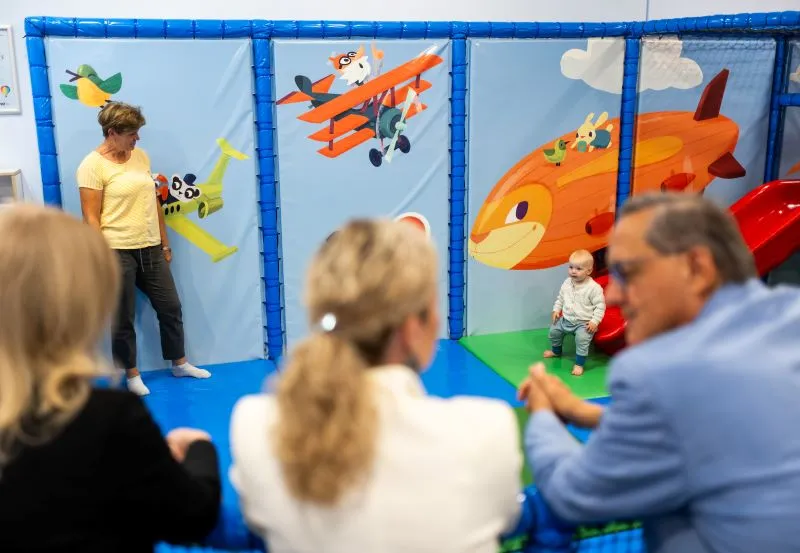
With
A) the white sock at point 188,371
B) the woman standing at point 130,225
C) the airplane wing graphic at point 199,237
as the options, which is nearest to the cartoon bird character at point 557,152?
the airplane wing graphic at point 199,237

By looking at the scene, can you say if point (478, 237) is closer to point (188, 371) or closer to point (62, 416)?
point (188, 371)

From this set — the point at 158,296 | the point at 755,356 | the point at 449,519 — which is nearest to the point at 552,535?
the point at 449,519

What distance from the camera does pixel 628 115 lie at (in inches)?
215

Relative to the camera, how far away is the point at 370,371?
46.7 inches

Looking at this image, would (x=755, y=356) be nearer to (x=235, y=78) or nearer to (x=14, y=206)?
(x=14, y=206)

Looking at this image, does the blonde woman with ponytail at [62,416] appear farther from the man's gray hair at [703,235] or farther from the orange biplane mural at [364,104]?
the orange biplane mural at [364,104]

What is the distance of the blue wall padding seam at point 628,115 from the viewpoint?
211 inches

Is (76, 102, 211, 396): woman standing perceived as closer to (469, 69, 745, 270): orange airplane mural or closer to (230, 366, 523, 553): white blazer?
(469, 69, 745, 270): orange airplane mural

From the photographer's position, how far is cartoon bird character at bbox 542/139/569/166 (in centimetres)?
538

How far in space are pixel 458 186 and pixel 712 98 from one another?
6.78 feet

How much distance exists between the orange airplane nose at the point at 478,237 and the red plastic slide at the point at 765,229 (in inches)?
34.1

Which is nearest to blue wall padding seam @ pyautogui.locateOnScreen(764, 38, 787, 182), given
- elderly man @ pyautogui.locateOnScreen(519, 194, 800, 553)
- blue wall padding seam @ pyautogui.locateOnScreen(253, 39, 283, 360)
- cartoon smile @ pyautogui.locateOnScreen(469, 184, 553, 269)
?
cartoon smile @ pyautogui.locateOnScreen(469, 184, 553, 269)

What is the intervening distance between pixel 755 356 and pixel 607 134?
4.44 metres

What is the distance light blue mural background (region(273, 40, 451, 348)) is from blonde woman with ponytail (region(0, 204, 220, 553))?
3.68 meters
